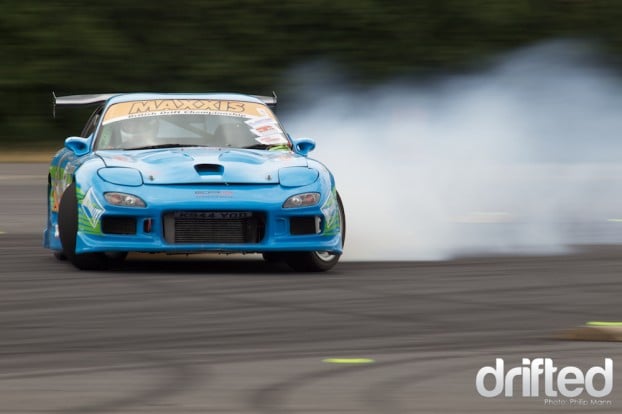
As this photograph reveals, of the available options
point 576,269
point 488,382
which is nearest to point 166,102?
point 576,269

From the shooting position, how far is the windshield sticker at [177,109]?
11.2 meters

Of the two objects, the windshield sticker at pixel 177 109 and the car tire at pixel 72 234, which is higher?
the windshield sticker at pixel 177 109

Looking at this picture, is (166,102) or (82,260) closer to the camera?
(82,260)

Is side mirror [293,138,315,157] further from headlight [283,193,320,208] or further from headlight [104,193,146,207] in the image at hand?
headlight [104,193,146,207]

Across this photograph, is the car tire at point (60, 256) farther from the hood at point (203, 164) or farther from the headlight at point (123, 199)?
the headlight at point (123, 199)

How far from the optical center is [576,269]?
10.9m

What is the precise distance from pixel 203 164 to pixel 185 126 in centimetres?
99

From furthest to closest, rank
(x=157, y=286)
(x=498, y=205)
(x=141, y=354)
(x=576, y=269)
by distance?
(x=498, y=205)
(x=576, y=269)
(x=157, y=286)
(x=141, y=354)

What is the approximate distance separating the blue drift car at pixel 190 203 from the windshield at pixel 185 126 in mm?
29

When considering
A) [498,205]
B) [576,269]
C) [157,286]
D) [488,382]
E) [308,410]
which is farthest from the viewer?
[498,205]

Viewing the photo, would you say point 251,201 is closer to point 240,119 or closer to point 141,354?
point 240,119

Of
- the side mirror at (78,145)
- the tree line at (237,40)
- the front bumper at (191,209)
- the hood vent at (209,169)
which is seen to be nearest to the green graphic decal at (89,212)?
the front bumper at (191,209)

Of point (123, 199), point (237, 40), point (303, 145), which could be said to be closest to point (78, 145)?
point (123, 199)

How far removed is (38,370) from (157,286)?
9.99ft
